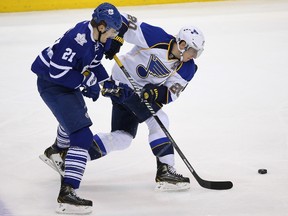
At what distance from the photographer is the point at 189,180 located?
379 centimetres

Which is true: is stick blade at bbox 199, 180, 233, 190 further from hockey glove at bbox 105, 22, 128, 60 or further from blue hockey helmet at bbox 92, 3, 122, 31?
blue hockey helmet at bbox 92, 3, 122, 31

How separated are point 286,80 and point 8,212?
334cm

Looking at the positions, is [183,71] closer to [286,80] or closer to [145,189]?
[145,189]

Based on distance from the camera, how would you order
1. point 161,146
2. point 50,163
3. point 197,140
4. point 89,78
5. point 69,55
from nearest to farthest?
point 69,55, point 89,78, point 161,146, point 50,163, point 197,140

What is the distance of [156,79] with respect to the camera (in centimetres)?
383

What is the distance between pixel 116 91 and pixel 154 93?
0.79ft

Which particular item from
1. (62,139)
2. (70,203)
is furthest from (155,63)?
(70,203)

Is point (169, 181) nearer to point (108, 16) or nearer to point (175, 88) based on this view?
point (175, 88)

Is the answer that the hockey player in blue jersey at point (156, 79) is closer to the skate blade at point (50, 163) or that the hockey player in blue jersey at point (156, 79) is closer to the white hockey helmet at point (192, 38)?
the white hockey helmet at point (192, 38)

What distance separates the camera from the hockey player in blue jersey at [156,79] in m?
3.69

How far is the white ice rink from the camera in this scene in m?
3.54

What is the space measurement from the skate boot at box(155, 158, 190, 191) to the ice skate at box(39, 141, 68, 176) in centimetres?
54

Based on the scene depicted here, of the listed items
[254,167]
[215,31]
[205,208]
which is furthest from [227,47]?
[205,208]

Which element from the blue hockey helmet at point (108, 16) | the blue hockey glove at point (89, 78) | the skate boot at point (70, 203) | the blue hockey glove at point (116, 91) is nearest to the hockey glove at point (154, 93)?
the blue hockey glove at point (116, 91)
